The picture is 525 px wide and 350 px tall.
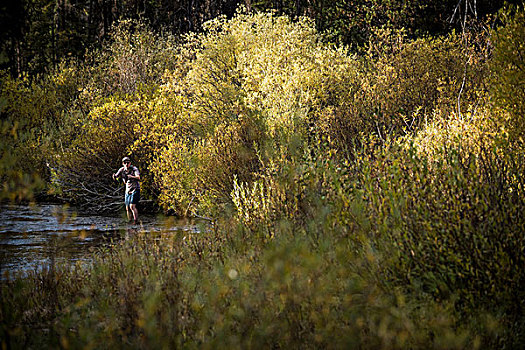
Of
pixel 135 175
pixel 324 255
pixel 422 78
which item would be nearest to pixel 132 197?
pixel 135 175

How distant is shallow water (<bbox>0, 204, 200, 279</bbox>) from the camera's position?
10500mm

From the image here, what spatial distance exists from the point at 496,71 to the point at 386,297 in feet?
23.3

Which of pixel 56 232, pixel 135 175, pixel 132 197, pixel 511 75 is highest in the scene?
pixel 511 75

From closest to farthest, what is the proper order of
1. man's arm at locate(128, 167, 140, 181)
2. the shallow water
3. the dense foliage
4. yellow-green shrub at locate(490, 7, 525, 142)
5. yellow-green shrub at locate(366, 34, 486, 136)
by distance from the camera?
the dense foliage
yellow-green shrub at locate(490, 7, 525, 142)
the shallow water
man's arm at locate(128, 167, 140, 181)
yellow-green shrub at locate(366, 34, 486, 136)

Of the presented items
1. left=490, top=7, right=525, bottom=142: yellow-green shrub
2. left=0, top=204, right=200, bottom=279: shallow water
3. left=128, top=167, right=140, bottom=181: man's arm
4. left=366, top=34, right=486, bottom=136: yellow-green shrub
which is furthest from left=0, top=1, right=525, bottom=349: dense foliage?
left=0, top=204, right=200, bottom=279: shallow water

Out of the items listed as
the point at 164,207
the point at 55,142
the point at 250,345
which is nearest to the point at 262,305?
the point at 250,345

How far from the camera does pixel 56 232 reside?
45.4 ft

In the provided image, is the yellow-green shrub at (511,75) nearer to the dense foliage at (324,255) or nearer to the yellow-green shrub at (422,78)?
the dense foliage at (324,255)

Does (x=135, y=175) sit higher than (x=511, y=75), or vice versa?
(x=511, y=75)

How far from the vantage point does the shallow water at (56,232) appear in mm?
10500

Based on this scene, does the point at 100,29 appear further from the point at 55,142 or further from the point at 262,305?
the point at 262,305

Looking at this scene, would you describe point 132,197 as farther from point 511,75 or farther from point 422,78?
point 511,75

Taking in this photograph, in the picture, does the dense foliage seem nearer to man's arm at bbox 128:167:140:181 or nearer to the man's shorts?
man's arm at bbox 128:167:140:181

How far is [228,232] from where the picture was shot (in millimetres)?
7844
